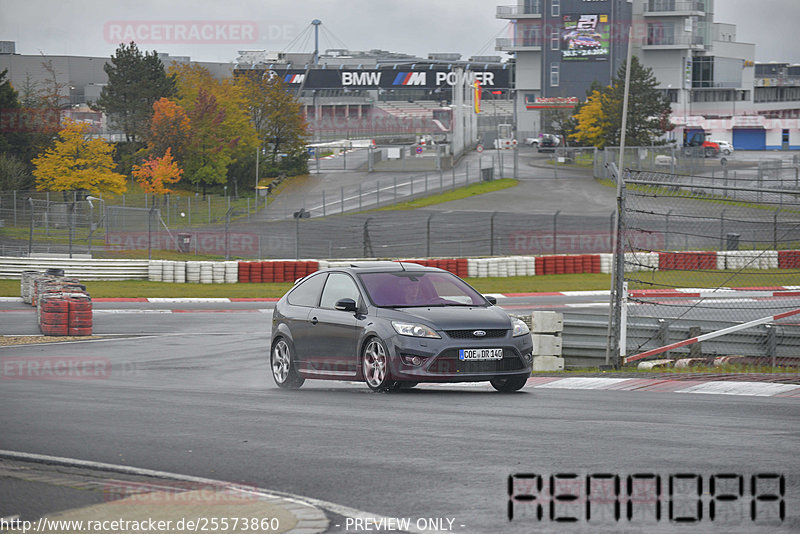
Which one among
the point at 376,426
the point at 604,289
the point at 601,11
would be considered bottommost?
the point at 604,289

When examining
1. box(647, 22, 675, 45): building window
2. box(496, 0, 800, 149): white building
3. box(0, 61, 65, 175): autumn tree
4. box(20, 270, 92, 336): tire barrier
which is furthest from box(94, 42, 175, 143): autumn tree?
box(20, 270, 92, 336): tire barrier

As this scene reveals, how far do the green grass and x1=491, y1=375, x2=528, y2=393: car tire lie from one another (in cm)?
4688

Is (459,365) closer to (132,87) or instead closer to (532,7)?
(132,87)

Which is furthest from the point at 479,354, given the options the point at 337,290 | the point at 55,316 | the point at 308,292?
the point at 55,316

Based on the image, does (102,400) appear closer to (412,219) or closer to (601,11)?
(412,219)

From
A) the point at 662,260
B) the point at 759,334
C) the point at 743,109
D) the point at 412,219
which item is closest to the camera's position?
the point at 759,334

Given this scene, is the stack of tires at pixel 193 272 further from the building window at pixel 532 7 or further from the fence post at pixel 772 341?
the building window at pixel 532 7

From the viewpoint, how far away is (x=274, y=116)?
259 ft

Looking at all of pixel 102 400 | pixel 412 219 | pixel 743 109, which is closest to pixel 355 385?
pixel 102 400

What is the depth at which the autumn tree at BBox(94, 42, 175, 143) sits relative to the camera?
77.8 meters

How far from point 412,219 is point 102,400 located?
40.3 metres

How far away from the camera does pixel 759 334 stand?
51.9 feet

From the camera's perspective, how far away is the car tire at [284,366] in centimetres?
1367

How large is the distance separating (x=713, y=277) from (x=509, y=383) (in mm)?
23722
